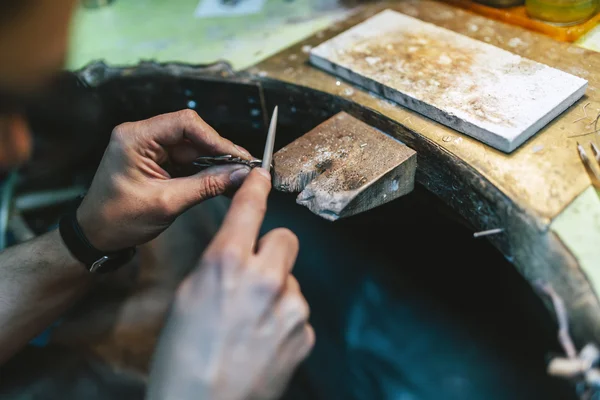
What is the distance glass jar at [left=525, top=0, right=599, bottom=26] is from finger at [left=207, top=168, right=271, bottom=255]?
1145mm

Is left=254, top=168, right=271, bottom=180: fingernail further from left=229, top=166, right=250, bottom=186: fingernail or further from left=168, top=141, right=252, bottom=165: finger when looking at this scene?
left=168, top=141, right=252, bottom=165: finger

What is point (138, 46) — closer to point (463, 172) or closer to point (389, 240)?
point (389, 240)

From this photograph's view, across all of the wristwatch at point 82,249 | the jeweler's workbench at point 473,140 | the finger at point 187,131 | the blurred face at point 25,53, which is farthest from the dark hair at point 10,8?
the jeweler's workbench at point 473,140

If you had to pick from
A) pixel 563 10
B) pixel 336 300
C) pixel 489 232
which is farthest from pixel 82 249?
pixel 563 10

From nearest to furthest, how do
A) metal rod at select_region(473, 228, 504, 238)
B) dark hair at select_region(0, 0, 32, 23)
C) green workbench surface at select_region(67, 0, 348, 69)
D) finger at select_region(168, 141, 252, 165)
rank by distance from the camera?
dark hair at select_region(0, 0, 32, 23) < metal rod at select_region(473, 228, 504, 238) < finger at select_region(168, 141, 252, 165) < green workbench surface at select_region(67, 0, 348, 69)

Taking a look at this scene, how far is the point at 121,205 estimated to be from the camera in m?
1.31

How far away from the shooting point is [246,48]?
69.8 inches

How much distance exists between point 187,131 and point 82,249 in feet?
1.67

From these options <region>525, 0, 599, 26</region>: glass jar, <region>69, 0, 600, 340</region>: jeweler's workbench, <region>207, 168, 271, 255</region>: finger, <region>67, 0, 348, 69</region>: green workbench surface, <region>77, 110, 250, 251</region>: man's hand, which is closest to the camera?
<region>207, 168, 271, 255</region>: finger

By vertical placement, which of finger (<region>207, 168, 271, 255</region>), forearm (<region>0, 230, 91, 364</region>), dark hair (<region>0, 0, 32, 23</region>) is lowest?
forearm (<region>0, 230, 91, 364</region>)

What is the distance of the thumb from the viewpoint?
4.07 ft

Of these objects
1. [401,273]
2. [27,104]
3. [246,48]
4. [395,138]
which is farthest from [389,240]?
[27,104]

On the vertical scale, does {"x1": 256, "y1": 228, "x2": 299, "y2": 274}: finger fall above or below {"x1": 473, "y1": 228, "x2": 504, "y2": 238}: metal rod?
above

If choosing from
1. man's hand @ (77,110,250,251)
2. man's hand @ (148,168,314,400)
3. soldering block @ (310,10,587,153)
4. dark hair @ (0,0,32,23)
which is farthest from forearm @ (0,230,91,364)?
soldering block @ (310,10,587,153)
